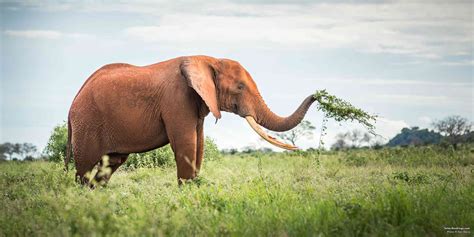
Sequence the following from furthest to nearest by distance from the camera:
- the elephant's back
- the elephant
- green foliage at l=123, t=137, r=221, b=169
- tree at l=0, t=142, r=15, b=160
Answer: tree at l=0, t=142, r=15, b=160 < green foliage at l=123, t=137, r=221, b=169 < the elephant's back < the elephant

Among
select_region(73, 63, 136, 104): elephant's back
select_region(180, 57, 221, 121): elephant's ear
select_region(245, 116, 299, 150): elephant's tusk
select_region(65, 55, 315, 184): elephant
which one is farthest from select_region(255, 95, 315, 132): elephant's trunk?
select_region(73, 63, 136, 104): elephant's back

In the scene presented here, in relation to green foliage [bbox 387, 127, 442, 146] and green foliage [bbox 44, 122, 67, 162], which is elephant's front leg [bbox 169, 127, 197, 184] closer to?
green foliage [bbox 44, 122, 67, 162]

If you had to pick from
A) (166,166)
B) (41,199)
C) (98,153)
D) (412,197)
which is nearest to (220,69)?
(98,153)

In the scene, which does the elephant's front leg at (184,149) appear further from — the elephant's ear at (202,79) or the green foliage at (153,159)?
the green foliage at (153,159)

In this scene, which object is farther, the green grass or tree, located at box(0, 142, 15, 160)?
tree, located at box(0, 142, 15, 160)

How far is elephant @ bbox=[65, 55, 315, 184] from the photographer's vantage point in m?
12.1

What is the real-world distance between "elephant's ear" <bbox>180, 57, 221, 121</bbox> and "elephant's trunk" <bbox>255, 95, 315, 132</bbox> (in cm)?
86

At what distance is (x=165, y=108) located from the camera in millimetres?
12289

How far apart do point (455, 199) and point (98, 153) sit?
664cm

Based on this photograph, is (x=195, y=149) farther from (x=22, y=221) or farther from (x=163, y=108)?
(x=22, y=221)

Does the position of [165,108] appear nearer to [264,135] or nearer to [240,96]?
[240,96]

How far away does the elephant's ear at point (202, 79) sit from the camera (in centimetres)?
1189

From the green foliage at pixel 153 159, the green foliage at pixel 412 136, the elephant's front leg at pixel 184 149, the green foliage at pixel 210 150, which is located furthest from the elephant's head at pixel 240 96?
the green foliage at pixel 412 136

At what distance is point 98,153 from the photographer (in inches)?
512
